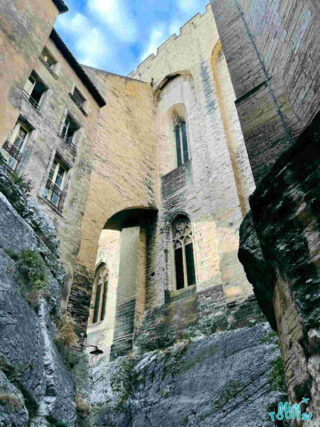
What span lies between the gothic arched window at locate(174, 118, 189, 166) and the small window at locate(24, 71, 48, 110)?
5.87m

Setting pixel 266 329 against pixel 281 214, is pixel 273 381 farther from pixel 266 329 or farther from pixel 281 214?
pixel 281 214

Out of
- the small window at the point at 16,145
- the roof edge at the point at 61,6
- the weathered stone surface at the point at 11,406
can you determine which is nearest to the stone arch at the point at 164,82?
the roof edge at the point at 61,6

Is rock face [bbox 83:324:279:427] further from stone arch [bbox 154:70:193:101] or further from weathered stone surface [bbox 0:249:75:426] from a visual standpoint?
stone arch [bbox 154:70:193:101]

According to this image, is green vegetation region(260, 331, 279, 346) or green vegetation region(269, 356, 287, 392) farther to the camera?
green vegetation region(260, 331, 279, 346)

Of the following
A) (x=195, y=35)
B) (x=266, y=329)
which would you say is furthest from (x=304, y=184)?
(x=195, y=35)

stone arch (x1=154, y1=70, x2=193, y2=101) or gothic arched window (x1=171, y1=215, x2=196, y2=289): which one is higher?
stone arch (x1=154, y1=70, x2=193, y2=101)

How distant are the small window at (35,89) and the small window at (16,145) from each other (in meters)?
0.88

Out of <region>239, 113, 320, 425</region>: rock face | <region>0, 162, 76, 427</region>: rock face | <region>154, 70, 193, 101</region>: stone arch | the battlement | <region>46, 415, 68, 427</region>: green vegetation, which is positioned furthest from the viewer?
the battlement

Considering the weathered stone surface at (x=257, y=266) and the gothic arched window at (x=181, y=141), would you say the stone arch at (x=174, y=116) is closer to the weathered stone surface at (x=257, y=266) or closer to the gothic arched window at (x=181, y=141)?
the gothic arched window at (x=181, y=141)

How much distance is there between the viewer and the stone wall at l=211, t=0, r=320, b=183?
3180mm

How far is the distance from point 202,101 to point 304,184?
1229 centimetres

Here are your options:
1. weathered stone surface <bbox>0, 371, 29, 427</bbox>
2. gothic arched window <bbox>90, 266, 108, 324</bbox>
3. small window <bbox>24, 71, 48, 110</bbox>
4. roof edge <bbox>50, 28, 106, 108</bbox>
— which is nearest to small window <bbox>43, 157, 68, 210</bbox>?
small window <bbox>24, 71, 48, 110</bbox>

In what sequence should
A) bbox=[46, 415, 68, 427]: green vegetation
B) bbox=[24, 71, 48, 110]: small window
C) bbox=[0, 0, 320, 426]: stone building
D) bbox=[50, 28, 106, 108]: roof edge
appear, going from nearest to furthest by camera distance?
bbox=[0, 0, 320, 426]: stone building → bbox=[46, 415, 68, 427]: green vegetation → bbox=[24, 71, 48, 110]: small window → bbox=[50, 28, 106, 108]: roof edge

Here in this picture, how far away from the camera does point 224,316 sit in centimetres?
825
